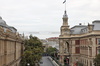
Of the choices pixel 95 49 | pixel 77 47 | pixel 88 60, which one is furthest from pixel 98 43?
pixel 77 47

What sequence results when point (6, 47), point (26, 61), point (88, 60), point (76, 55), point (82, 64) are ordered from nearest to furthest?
point (6, 47), point (26, 61), point (88, 60), point (82, 64), point (76, 55)

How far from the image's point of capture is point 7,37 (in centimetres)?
3269

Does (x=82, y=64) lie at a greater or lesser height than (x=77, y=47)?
lesser

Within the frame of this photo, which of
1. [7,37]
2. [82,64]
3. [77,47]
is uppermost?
[7,37]

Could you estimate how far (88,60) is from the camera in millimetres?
61406

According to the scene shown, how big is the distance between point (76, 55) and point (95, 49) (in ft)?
71.3

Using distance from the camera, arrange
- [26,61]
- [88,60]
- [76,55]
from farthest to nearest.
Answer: [76,55] < [88,60] < [26,61]

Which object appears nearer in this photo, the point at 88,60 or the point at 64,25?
the point at 88,60

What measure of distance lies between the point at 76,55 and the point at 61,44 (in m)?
8.41

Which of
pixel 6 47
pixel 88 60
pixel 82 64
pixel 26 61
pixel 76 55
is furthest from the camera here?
pixel 76 55

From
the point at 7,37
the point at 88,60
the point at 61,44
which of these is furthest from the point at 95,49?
the point at 7,37

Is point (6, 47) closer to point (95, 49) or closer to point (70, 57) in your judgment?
point (95, 49)

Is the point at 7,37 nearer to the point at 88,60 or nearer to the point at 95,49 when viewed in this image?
the point at 95,49

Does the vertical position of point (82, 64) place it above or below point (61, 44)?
below
